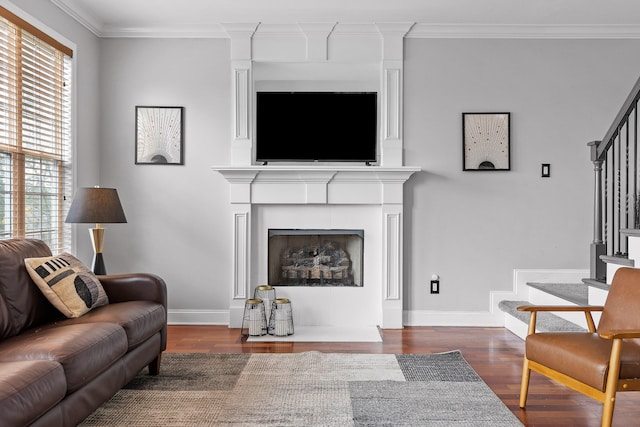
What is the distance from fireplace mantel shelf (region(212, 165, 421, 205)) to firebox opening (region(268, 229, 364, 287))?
0.31 m

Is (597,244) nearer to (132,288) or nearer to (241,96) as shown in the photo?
(241,96)

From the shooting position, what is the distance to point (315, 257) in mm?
4941

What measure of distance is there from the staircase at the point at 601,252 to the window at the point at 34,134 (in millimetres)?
3779

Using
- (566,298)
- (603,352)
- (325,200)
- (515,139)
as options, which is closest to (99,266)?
(325,200)

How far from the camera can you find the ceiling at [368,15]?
14.0 feet

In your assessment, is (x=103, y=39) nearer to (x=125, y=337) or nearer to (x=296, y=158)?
(x=296, y=158)

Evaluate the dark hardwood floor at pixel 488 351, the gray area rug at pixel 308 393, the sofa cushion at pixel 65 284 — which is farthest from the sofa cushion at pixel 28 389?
the dark hardwood floor at pixel 488 351

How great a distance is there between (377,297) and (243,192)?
153 centimetres

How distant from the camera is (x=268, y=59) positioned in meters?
4.80

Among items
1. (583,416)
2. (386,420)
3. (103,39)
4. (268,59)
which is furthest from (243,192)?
(583,416)

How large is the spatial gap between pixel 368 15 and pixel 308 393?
3122mm

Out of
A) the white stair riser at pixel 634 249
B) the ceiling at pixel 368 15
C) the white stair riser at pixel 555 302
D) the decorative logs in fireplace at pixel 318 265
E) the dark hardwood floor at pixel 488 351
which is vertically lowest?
the dark hardwood floor at pixel 488 351

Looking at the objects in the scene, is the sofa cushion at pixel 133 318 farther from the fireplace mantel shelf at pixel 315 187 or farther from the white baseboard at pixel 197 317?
the fireplace mantel shelf at pixel 315 187

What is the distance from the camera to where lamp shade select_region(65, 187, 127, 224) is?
379 centimetres
